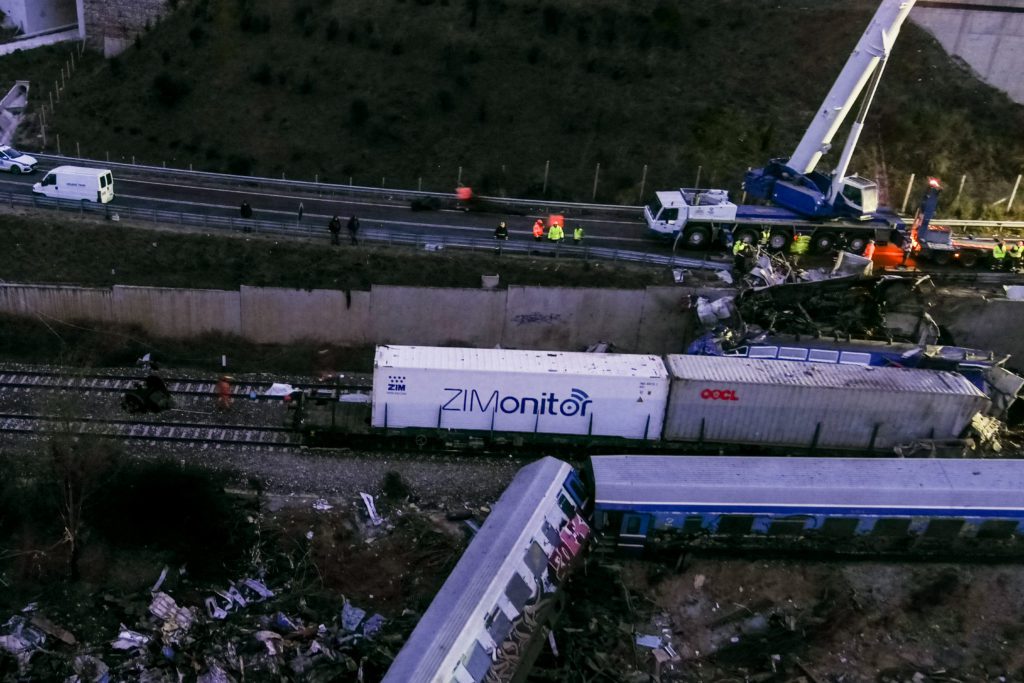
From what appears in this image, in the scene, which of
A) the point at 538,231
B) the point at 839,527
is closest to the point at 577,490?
the point at 839,527

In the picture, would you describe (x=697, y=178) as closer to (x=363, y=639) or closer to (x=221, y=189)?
(x=221, y=189)

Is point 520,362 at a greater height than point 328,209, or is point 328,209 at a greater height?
point 328,209

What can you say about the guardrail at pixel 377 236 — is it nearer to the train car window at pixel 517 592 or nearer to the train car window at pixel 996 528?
the train car window at pixel 996 528

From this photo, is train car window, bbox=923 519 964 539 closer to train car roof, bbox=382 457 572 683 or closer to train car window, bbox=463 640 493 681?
train car roof, bbox=382 457 572 683

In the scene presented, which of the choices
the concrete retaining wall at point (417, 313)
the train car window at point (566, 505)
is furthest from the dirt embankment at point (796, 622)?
the concrete retaining wall at point (417, 313)

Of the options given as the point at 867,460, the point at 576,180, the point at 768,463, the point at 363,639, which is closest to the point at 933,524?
the point at 867,460

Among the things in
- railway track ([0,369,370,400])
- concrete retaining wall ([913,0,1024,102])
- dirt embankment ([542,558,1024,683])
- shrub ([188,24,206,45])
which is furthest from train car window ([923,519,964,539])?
shrub ([188,24,206,45])

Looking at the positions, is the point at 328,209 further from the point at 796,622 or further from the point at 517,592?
the point at 796,622
